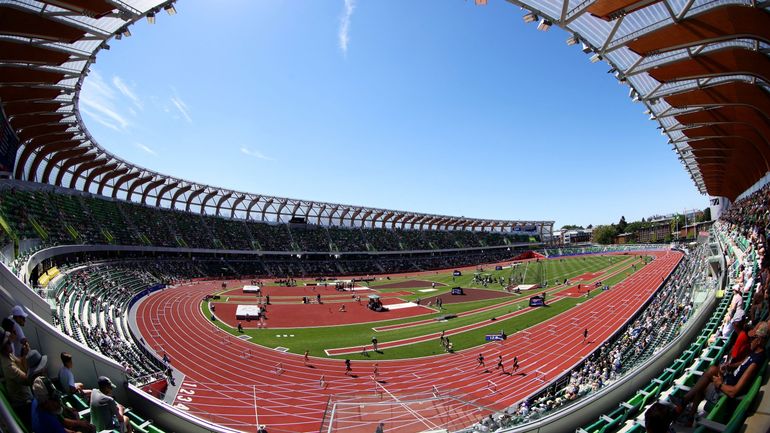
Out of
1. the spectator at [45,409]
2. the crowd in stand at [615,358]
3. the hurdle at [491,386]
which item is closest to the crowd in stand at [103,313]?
the spectator at [45,409]

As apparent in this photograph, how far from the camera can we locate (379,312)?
31438 millimetres

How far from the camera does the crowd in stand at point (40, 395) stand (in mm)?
3822

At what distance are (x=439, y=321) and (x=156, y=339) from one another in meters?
19.5

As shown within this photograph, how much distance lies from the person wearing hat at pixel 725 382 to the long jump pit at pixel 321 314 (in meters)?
25.0

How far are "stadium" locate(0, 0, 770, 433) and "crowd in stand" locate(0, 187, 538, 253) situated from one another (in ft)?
1.45

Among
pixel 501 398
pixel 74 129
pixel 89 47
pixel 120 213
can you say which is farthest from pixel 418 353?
pixel 120 213

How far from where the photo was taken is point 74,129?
3023cm

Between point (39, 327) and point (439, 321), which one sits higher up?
point (39, 327)

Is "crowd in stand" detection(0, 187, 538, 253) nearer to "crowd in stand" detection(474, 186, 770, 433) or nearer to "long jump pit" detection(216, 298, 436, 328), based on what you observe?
"long jump pit" detection(216, 298, 436, 328)

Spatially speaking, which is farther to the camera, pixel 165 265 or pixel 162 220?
pixel 162 220

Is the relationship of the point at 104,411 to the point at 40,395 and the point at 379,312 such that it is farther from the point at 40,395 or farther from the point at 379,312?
the point at 379,312

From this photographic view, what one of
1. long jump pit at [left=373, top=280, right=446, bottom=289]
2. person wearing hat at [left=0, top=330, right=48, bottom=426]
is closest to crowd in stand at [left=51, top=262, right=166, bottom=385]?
person wearing hat at [left=0, top=330, right=48, bottom=426]

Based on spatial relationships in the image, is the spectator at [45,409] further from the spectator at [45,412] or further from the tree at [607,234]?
the tree at [607,234]

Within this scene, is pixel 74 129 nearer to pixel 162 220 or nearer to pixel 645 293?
pixel 162 220
